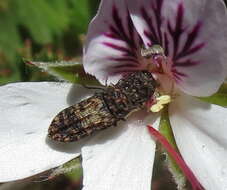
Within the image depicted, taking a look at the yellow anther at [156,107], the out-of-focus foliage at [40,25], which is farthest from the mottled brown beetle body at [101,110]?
the out-of-focus foliage at [40,25]

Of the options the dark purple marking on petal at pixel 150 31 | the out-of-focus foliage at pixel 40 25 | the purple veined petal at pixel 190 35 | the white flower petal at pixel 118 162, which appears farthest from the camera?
the out-of-focus foliage at pixel 40 25

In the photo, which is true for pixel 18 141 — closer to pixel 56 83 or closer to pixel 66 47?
pixel 56 83

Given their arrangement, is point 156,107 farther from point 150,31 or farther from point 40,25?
point 40,25

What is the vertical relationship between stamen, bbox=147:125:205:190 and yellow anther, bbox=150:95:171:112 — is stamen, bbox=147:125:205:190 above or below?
below

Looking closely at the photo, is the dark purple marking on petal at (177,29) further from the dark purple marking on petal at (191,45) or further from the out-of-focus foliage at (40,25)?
the out-of-focus foliage at (40,25)

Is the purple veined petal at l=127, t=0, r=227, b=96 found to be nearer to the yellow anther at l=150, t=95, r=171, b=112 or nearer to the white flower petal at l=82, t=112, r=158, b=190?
the yellow anther at l=150, t=95, r=171, b=112

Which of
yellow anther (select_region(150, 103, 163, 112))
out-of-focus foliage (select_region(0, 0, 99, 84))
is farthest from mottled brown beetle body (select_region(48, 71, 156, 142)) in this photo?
out-of-focus foliage (select_region(0, 0, 99, 84))

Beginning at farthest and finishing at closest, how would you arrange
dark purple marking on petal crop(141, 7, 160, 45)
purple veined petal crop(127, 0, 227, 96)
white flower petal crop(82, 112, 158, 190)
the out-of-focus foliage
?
the out-of-focus foliage → white flower petal crop(82, 112, 158, 190) → dark purple marking on petal crop(141, 7, 160, 45) → purple veined petal crop(127, 0, 227, 96)
